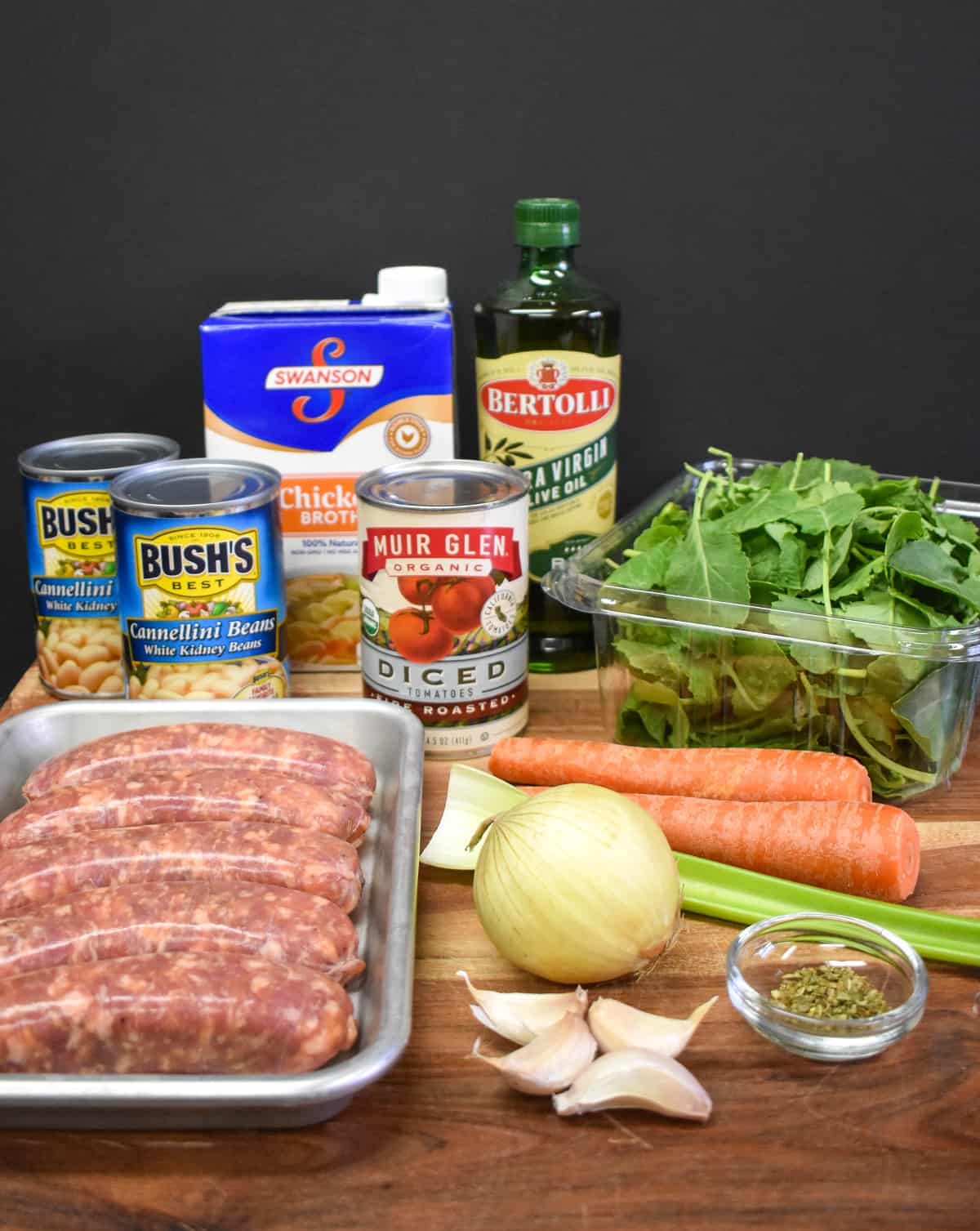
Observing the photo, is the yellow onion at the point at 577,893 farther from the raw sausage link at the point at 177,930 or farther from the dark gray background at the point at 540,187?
the dark gray background at the point at 540,187

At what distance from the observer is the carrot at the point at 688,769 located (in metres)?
1.20

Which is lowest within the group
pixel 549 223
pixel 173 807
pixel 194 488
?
pixel 173 807

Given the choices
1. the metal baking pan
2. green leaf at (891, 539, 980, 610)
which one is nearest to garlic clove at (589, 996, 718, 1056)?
the metal baking pan

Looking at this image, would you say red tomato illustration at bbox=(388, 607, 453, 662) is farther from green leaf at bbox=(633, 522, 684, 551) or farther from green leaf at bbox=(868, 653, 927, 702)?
green leaf at bbox=(868, 653, 927, 702)

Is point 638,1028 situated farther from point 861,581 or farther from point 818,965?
point 861,581

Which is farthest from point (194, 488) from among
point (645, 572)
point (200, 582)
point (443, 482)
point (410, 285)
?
point (645, 572)

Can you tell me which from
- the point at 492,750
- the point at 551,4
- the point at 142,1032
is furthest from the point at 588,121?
the point at 142,1032

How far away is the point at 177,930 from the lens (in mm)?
930

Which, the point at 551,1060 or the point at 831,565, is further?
the point at 831,565

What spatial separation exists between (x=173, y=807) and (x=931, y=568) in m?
0.74

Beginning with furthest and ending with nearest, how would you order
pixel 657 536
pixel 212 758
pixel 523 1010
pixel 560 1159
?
pixel 657 536
pixel 212 758
pixel 523 1010
pixel 560 1159

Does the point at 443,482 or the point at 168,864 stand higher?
the point at 443,482

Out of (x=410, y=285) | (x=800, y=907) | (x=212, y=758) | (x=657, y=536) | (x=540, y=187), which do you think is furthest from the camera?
(x=540, y=187)

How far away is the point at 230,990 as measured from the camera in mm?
860
